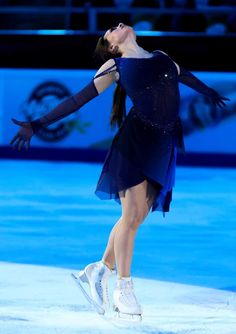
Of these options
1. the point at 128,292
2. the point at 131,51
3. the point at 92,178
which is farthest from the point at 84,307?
the point at 92,178

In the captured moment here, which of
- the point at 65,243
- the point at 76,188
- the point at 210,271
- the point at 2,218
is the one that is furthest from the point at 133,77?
the point at 76,188

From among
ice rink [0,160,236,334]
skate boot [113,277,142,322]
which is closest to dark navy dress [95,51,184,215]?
skate boot [113,277,142,322]

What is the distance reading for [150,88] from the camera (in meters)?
4.61

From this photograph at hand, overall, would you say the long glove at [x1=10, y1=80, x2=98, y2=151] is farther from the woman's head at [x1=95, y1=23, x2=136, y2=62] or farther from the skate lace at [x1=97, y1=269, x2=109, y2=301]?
the skate lace at [x1=97, y1=269, x2=109, y2=301]

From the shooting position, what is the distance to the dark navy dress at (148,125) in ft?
15.1

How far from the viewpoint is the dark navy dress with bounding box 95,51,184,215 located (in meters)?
4.61

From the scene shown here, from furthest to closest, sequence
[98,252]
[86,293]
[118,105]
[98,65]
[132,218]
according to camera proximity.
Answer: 1. [98,65]
2. [98,252]
3. [86,293]
4. [118,105]
5. [132,218]

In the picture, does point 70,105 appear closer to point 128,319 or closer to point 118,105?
point 118,105

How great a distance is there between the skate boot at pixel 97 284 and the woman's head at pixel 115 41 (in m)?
1.09

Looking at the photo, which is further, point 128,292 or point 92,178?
point 92,178

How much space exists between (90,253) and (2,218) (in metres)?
1.68

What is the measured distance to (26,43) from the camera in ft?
38.4

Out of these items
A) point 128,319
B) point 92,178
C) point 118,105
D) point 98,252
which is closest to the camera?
point 128,319

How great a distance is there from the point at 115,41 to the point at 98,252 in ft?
7.02
